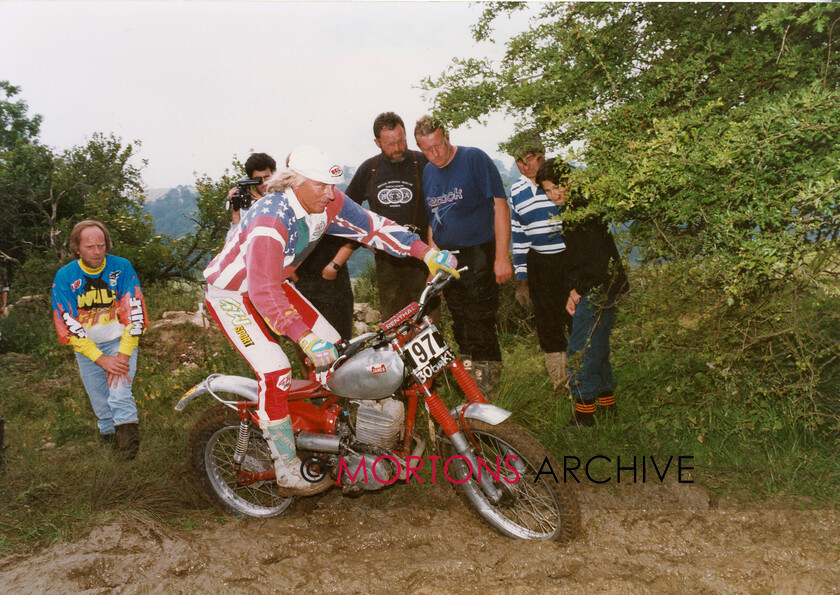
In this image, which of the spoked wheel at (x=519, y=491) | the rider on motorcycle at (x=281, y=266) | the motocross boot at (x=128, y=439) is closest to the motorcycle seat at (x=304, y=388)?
the rider on motorcycle at (x=281, y=266)

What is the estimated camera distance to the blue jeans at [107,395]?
459cm

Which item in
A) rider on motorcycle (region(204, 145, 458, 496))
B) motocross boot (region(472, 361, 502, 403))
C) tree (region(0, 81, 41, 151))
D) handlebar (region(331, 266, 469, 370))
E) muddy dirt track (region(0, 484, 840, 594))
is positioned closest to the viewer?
muddy dirt track (region(0, 484, 840, 594))

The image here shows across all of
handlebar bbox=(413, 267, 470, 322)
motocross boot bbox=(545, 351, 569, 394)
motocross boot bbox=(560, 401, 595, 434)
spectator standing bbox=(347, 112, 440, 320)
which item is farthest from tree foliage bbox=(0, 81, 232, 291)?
motocross boot bbox=(560, 401, 595, 434)

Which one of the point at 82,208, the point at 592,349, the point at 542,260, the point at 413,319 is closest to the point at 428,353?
the point at 413,319

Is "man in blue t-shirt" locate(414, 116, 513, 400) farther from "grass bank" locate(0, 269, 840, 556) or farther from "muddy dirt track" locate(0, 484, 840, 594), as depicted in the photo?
"muddy dirt track" locate(0, 484, 840, 594)

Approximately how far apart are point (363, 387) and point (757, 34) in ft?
10.8

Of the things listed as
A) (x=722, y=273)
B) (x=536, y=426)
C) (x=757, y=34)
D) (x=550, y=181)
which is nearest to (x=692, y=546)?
(x=536, y=426)

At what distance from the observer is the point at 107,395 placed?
4.73 m

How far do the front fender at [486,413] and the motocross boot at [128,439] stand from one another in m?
2.94

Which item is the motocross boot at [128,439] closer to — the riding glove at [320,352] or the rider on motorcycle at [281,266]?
the rider on motorcycle at [281,266]

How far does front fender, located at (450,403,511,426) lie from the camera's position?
3.00 m

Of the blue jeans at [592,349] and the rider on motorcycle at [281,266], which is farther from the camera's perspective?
the blue jeans at [592,349]

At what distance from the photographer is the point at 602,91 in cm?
367

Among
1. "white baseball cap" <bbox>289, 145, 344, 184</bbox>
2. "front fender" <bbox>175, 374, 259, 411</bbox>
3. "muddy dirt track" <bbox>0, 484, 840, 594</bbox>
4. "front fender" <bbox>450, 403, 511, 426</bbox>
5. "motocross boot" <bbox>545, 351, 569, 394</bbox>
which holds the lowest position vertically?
"muddy dirt track" <bbox>0, 484, 840, 594</bbox>
